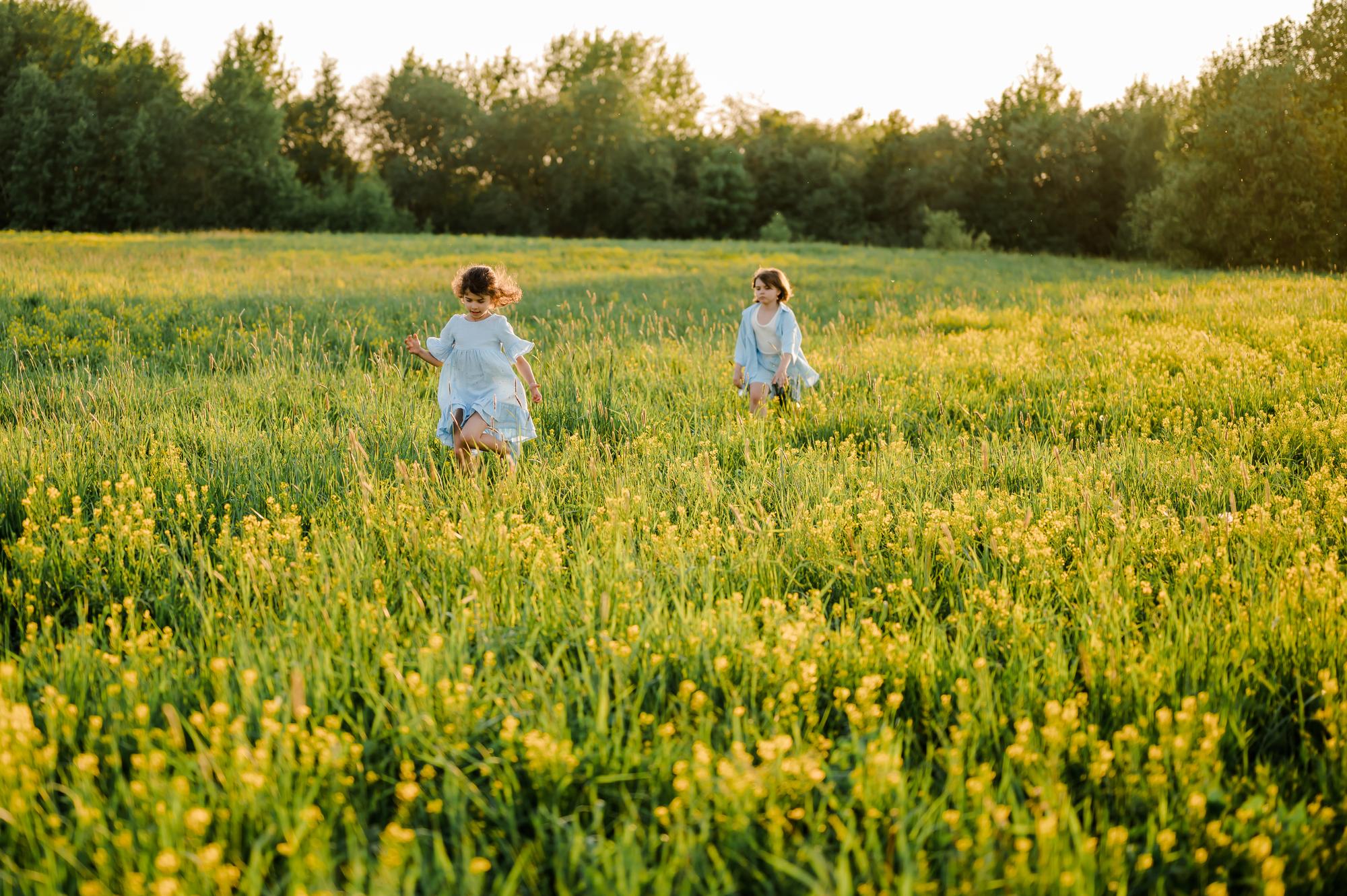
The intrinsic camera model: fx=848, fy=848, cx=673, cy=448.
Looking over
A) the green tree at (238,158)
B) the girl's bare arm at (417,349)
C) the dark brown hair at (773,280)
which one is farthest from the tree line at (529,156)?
the girl's bare arm at (417,349)

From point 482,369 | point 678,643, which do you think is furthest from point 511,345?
point 678,643

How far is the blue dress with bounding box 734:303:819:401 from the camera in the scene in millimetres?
7066

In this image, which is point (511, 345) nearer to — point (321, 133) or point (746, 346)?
point (746, 346)

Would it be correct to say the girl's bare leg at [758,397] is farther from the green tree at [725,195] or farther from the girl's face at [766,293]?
the green tree at [725,195]

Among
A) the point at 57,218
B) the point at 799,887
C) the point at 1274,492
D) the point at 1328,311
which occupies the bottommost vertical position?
the point at 799,887

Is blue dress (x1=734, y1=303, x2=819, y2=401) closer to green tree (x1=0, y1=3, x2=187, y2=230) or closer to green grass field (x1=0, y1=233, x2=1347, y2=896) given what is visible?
green grass field (x1=0, y1=233, x2=1347, y2=896)

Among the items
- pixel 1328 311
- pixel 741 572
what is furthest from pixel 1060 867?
pixel 1328 311

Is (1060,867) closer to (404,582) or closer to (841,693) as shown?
(841,693)

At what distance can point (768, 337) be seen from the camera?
7.32 meters

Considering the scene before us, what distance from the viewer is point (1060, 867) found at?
75.0 inches

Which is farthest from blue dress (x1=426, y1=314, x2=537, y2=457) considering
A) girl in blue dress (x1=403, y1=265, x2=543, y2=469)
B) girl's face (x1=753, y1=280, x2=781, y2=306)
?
girl's face (x1=753, y1=280, x2=781, y2=306)

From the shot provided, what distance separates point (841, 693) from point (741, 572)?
1095 millimetres

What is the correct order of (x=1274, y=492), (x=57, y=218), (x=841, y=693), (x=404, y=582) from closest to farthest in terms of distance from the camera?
1. (x=841, y=693)
2. (x=404, y=582)
3. (x=1274, y=492)
4. (x=57, y=218)

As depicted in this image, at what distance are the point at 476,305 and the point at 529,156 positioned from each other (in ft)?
200
